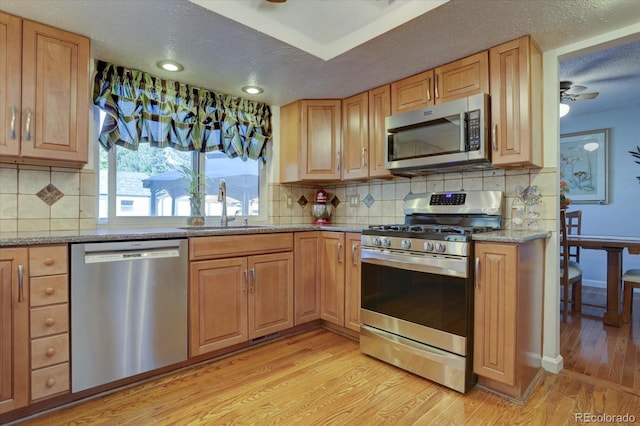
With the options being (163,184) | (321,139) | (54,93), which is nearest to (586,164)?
(321,139)

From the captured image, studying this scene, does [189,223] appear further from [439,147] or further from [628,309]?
[628,309]

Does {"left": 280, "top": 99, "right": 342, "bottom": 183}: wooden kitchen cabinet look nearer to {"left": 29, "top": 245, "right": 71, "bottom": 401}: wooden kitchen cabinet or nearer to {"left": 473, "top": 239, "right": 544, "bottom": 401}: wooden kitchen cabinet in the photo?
{"left": 473, "top": 239, "right": 544, "bottom": 401}: wooden kitchen cabinet

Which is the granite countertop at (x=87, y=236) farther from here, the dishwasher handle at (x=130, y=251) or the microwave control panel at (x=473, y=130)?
the microwave control panel at (x=473, y=130)

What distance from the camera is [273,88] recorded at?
Result: 2.83 m

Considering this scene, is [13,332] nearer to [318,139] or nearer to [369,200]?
[318,139]

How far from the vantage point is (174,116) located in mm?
2639

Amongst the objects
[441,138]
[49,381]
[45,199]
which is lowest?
[49,381]

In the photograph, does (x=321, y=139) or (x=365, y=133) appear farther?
(x=321, y=139)

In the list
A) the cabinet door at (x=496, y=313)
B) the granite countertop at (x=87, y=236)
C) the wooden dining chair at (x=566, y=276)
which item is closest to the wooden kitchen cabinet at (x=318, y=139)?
the granite countertop at (x=87, y=236)

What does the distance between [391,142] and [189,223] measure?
1.71m

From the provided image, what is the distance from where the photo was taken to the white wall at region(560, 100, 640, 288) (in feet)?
12.9

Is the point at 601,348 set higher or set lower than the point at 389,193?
lower

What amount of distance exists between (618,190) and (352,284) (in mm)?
3714

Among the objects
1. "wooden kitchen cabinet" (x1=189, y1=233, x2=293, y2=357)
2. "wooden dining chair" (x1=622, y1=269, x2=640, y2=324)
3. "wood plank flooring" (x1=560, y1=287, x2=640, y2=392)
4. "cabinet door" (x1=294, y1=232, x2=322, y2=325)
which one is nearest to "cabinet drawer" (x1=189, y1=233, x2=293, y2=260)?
"wooden kitchen cabinet" (x1=189, y1=233, x2=293, y2=357)
